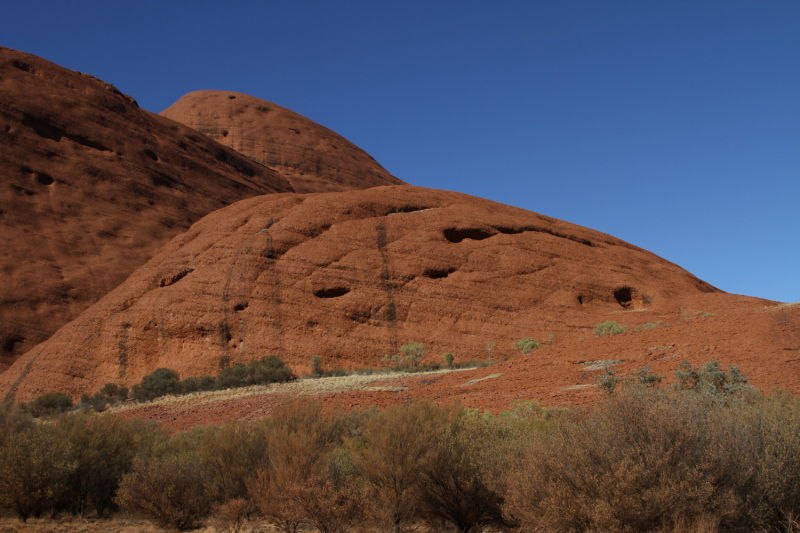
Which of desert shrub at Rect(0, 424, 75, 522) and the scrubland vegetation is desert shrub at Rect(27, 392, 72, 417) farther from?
desert shrub at Rect(0, 424, 75, 522)

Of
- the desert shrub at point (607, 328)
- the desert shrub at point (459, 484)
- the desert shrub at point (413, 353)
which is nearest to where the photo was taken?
the desert shrub at point (459, 484)

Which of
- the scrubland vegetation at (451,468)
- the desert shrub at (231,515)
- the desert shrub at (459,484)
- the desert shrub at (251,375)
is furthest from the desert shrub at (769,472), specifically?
the desert shrub at (251,375)

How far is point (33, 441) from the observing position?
813 centimetres

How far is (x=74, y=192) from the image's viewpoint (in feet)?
127

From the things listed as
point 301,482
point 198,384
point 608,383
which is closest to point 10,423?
point 301,482

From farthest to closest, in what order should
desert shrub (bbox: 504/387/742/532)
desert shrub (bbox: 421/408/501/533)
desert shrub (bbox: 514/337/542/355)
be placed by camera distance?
desert shrub (bbox: 514/337/542/355)
desert shrub (bbox: 421/408/501/533)
desert shrub (bbox: 504/387/742/532)

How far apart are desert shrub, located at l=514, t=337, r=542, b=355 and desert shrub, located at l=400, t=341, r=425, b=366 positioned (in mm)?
4115

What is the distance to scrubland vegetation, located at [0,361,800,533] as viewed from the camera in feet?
17.0

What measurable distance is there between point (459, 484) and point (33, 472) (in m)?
5.81

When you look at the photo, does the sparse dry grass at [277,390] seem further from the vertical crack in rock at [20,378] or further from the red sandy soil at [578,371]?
the vertical crack in rock at [20,378]

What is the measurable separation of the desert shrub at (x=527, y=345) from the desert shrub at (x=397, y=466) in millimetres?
17099

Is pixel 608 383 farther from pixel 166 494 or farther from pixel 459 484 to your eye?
pixel 166 494

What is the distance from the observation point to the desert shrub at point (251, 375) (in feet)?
68.3

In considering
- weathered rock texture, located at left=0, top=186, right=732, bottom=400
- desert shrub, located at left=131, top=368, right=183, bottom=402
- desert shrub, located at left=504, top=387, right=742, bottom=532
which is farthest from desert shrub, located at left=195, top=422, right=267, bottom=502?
weathered rock texture, located at left=0, top=186, right=732, bottom=400
